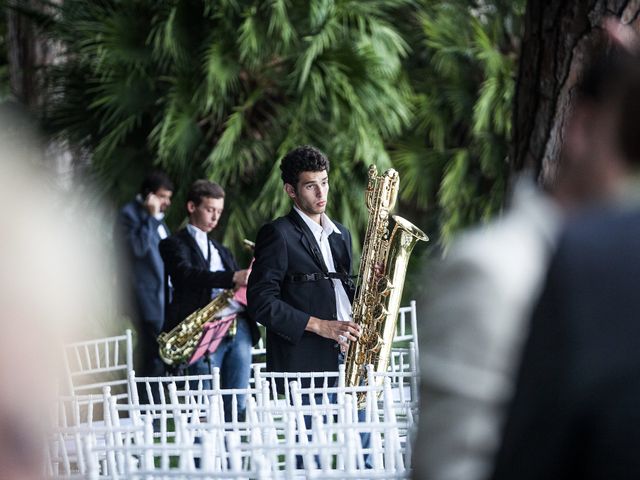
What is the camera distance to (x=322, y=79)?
8.92m

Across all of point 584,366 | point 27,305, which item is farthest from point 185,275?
point 584,366

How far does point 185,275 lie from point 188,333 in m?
0.35

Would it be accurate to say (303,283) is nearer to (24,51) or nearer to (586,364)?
(586,364)

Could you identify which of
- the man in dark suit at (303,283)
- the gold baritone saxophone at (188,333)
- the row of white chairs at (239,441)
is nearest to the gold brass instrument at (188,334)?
the gold baritone saxophone at (188,333)

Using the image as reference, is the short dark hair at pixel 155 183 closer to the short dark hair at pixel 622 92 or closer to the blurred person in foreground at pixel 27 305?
the blurred person in foreground at pixel 27 305

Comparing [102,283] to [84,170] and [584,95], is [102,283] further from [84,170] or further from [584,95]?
[584,95]

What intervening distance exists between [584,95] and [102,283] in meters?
7.49

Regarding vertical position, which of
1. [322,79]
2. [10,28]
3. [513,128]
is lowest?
[513,128]

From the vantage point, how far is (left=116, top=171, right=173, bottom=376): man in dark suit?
290 inches

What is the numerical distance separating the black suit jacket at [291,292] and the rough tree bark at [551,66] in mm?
1290

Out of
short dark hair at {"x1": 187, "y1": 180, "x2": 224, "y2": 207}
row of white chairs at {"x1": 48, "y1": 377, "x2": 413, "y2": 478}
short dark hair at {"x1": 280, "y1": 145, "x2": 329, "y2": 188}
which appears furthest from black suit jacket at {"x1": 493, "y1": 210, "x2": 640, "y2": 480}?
short dark hair at {"x1": 187, "y1": 180, "x2": 224, "y2": 207}

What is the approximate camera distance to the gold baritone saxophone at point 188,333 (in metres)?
6.18

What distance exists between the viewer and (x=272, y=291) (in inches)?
182

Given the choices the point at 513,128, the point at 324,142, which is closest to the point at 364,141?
the point at 324,142
